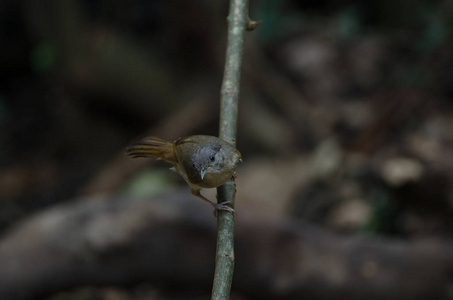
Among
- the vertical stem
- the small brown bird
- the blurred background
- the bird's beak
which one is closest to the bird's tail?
the small brown bird

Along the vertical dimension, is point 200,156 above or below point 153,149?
below

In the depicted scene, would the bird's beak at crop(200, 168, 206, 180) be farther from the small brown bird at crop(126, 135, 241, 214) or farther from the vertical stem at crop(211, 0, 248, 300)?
the vertical stem at crop(211, 0, 248, 300)

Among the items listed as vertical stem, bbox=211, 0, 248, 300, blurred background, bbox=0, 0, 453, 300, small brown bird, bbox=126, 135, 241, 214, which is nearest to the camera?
vertical stem, bbox=211, 0, 248, 300

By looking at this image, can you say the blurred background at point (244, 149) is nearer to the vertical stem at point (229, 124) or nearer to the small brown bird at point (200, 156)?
the small brown bird at point (200, 156)

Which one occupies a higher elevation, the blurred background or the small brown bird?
the blurred background

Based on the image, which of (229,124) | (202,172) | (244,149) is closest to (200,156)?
(202,172)

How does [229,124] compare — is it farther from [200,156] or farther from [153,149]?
[153,149]

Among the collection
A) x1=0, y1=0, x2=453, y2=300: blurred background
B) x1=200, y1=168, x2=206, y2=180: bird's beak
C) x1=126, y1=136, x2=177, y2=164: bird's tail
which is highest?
x1=0, y1=0, x2=453, y2=300: blurred background
